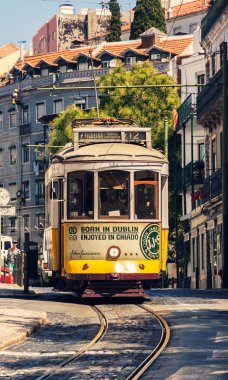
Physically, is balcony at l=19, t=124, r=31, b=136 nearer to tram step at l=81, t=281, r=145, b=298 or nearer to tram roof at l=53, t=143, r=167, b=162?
tram roof at l=53, t=143, r=167, b=162

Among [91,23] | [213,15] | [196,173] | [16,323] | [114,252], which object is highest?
[91,23]

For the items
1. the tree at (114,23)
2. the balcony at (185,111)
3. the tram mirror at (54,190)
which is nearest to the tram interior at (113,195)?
the tram mirror at (54,190)

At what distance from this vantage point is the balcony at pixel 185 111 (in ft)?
206

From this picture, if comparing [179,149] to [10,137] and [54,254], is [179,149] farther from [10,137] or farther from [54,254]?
[54,254]

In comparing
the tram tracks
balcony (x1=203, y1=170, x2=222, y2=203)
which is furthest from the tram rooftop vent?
balcony (x1=203, y1=170, x2=222, y2=203)

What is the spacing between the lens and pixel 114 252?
2753cm

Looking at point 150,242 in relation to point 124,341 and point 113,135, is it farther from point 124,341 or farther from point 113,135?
point 124,341

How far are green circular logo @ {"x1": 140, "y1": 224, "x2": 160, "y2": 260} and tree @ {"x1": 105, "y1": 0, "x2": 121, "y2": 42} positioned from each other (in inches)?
3193

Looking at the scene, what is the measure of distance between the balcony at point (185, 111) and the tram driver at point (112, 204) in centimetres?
3392

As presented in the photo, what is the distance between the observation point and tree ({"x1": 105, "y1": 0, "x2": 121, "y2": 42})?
107812mm

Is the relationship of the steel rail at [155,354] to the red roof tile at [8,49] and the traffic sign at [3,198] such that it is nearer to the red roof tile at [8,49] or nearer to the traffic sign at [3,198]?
the traffic sign at [3,198]

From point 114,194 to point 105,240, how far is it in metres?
0.96

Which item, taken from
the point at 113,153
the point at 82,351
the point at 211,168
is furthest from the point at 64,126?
the point at 82,351

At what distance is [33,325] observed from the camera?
21422mm
